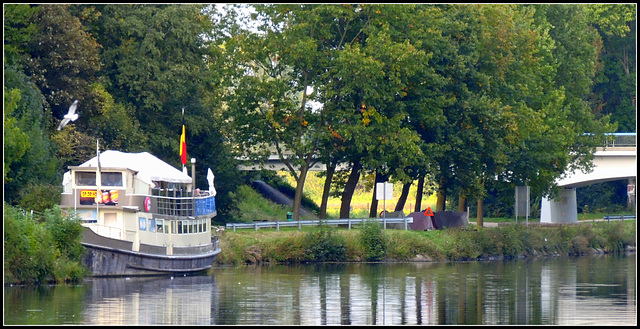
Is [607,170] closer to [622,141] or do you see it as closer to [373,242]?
[622,141]

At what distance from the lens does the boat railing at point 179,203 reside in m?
42.8

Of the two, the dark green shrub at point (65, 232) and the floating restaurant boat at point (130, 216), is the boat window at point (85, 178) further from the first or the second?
the dark green shrub at point (65, 232)

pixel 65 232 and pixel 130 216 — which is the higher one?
pixel 130 216

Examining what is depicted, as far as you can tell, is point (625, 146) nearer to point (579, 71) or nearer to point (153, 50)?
point (579, 71)

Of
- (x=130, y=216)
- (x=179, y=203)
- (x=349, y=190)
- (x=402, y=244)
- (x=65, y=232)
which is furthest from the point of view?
(x=349, y=190)

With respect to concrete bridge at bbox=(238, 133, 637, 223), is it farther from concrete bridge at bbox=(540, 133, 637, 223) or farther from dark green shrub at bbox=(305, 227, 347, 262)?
dark green shrub at bbox=(305, 227, 347, 262)

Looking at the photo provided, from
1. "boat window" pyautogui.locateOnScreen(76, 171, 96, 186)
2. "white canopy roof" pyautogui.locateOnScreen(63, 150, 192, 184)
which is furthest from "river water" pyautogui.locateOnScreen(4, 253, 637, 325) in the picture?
"white canopy roof" pyautogui.locateOnScreen(63, 150, 192, 184)

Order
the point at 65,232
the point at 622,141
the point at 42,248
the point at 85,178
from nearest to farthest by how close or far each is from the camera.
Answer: the point at 42,248
the point at 65,232
the point at 85,178
the point at 622,141

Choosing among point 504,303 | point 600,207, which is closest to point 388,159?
point 504,303

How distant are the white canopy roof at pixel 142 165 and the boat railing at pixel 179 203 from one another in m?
0.51

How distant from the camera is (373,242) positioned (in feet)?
171

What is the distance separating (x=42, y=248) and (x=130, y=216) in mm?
4869

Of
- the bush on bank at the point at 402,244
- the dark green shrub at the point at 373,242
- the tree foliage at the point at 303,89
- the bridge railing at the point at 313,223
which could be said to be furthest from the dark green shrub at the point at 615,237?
the dark green shrub at the point at 373,242

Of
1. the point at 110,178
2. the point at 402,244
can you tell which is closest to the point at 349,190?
the point at 402,244
